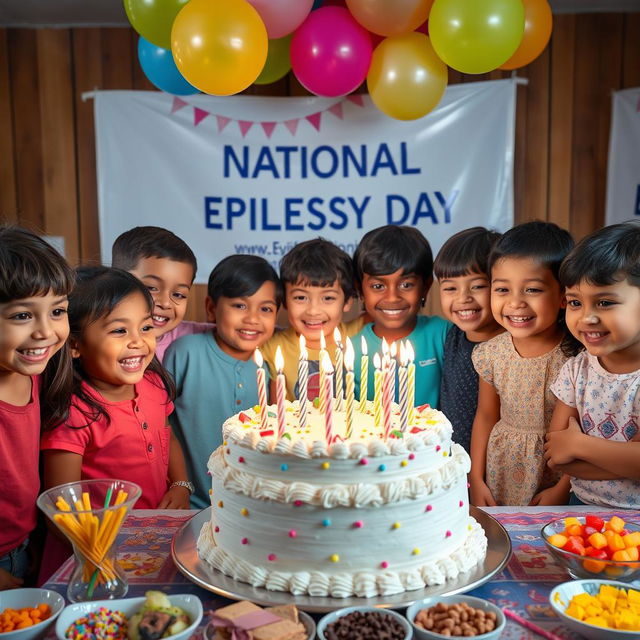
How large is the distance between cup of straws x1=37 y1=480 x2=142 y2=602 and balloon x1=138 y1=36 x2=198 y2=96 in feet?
8.49

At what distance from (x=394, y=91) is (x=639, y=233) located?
5.72 ft

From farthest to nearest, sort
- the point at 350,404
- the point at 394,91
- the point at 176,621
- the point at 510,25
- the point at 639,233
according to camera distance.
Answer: the point at 394,91
the point at 510,25
the point at 639,233
the point at 350,404
the point at 176,621

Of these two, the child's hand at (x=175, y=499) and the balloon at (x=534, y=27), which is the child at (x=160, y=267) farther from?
the balloon at (x=534, y=27)

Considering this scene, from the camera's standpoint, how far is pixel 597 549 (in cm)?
150

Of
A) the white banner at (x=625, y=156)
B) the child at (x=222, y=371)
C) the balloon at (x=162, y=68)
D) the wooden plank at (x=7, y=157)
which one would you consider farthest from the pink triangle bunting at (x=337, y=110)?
the wooden plank at (x=7, y=157)

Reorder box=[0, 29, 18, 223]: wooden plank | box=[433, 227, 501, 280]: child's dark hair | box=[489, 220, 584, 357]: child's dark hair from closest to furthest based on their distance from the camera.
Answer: box=[489, 220, 584, 357]: child's dark hair, box=[433, 227, 501, 280]: child's dark hair, box=[0, 29, 18, 223]: wooden plank

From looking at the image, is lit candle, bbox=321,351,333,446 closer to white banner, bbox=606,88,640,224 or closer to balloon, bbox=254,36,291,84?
balloon, bbox=254,36,291,84

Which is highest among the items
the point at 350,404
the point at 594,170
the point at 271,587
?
the point at 594,170

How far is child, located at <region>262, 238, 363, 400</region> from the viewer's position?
9.05 ft

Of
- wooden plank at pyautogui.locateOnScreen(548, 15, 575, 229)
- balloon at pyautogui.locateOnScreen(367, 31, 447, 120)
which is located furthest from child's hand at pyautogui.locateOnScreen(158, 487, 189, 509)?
wooden plank at pyautogui.locateOnScreen(548, 15, 575, 229)

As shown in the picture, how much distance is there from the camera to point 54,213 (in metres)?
4.71

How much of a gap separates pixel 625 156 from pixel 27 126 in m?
3.90

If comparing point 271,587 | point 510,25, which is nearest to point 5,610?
point 271,587

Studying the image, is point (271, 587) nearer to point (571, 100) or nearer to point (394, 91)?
point (394, 91)
